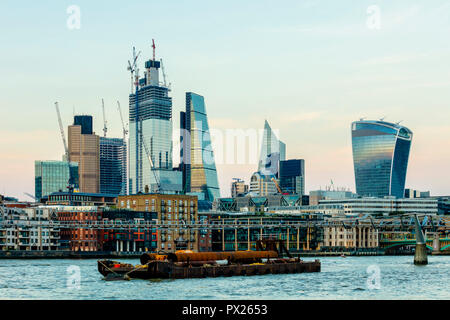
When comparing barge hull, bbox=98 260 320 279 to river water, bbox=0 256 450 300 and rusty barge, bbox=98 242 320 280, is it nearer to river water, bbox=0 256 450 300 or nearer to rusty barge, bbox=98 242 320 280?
rusty barge, bbox=98 242 320 280

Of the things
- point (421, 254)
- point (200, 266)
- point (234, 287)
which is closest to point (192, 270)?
point (200, 266)

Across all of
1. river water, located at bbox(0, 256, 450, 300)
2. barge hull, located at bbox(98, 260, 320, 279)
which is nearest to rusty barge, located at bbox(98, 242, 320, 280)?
barge hull, located at bbox(98, 260, 320, 279)

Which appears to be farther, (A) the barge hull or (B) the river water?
(A) the barge hull

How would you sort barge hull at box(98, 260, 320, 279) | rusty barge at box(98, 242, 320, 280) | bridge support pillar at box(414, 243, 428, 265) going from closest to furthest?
barge hull at box(98, 260, 320, 279) < rusty barge at box(98, 242, 320, 280) < bridge support pillar at box(414, 243, 428, 265)

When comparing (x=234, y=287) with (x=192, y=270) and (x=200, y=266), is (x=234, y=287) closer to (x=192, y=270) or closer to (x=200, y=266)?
(x=192, y=270)

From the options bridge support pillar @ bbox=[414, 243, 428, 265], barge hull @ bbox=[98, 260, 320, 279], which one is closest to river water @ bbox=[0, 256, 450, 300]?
barge hull @ bbox=[98, 260, 320, 279]

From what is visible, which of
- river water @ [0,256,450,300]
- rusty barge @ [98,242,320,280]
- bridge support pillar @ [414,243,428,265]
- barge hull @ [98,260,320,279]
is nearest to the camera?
river water @ [0,256,450,300]

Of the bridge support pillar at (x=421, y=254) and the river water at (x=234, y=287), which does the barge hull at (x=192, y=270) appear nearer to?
the river water at (x=234, y=287)

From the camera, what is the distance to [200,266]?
114 metres

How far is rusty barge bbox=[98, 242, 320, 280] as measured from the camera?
108m

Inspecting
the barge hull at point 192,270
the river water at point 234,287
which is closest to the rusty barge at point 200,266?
the barge hull at point 192,270

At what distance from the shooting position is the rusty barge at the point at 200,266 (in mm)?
107688
